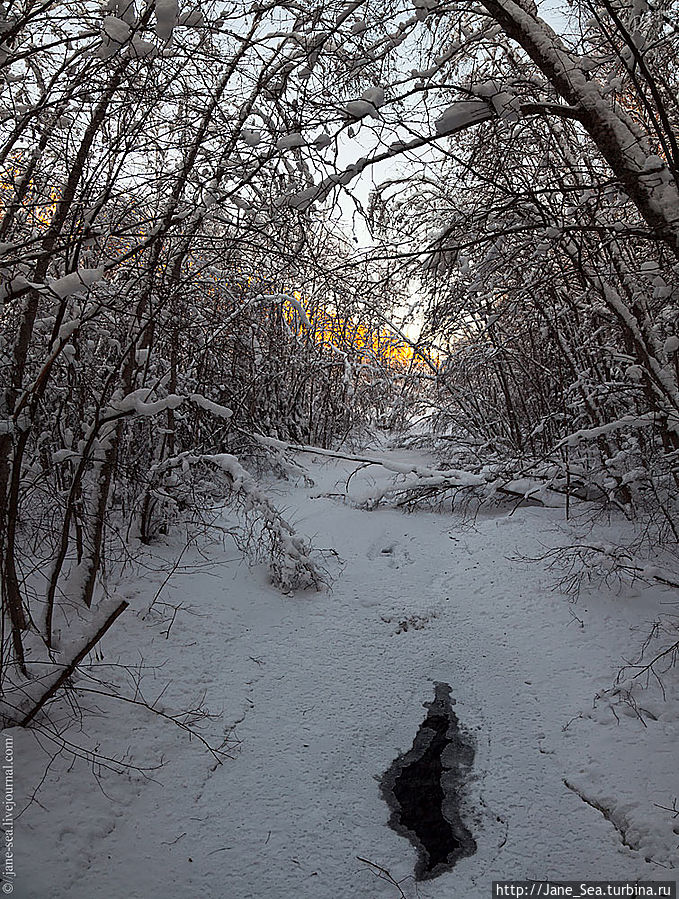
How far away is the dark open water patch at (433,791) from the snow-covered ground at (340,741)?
6 cm

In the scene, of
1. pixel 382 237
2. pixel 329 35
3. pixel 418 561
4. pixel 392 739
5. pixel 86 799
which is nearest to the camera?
pixel 86 799

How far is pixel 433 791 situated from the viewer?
2.87 meters

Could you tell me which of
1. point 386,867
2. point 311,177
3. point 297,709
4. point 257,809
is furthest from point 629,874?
point 311,177

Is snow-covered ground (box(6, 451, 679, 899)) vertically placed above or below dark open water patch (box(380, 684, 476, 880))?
above

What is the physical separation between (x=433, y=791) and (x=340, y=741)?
22.5 inches

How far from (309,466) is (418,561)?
4.11 meters

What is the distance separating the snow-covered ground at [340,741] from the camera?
2.36 meters

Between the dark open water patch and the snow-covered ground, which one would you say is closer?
the snow-covered ground

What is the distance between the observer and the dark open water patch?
8.14 ft

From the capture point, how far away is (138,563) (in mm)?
4684

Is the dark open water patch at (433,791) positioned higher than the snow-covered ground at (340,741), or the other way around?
the snow-covered ground at (340,741)

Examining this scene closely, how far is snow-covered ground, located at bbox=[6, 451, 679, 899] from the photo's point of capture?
236cm

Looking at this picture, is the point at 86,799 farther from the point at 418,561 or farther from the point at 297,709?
the point at 418,561

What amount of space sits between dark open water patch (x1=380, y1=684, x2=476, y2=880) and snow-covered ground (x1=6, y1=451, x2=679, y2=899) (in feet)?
0.19
